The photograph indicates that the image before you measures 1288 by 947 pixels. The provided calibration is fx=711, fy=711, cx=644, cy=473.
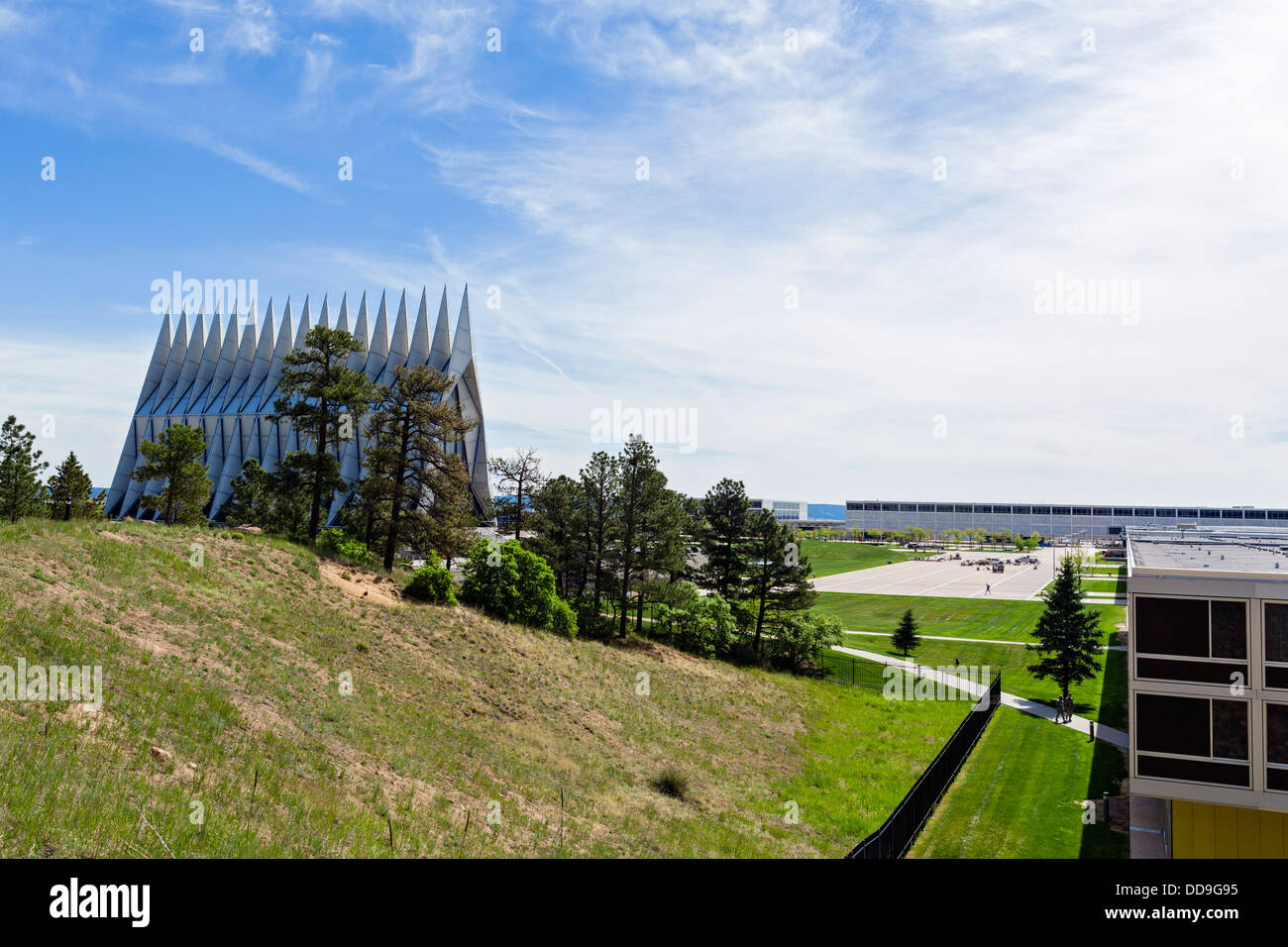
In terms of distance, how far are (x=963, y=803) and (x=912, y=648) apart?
2702 cm

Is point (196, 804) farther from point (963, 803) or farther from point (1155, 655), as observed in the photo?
point (963, 803)

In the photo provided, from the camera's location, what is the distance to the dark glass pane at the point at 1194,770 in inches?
637

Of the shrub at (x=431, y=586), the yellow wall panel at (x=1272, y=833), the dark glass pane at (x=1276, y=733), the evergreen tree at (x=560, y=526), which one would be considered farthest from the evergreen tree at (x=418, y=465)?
the yellow wall panel at (x=1272, y=833)

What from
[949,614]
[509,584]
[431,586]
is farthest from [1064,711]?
[949,614]

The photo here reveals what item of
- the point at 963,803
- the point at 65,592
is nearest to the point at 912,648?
the point at 963,803

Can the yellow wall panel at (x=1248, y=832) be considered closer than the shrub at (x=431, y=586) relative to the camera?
Yes

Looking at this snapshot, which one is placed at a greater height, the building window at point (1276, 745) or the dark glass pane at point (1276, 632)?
the dark glass pane at point (1276, 632)

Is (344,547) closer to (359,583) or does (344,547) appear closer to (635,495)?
(359,583)

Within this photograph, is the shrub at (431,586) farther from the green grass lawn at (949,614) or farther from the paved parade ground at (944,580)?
the paved parade ground at (944,580)

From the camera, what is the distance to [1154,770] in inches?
661

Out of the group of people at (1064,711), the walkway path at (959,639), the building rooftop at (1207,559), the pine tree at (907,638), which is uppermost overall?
the building rooftop at (1207,559)

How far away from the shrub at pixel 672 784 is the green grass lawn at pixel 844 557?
9120 centimetres

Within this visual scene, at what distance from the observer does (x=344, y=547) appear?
34.7 metres
